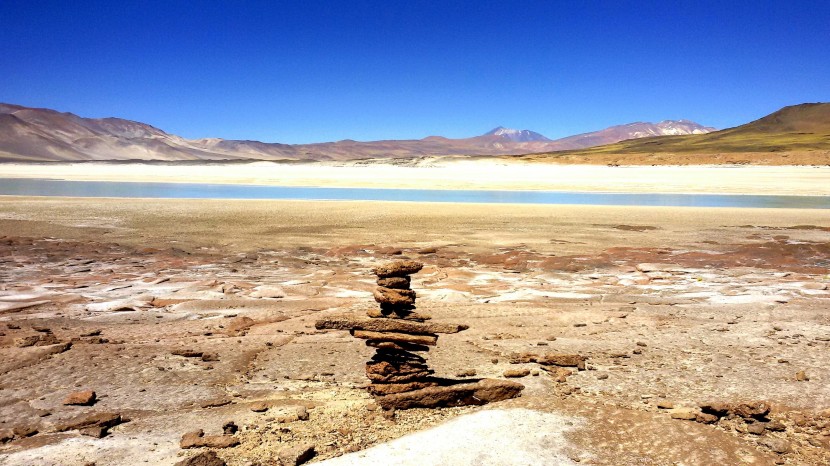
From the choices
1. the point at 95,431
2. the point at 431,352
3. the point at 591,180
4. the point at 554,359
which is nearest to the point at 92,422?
the point at 95,431

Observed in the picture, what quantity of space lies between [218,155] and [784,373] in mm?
203657

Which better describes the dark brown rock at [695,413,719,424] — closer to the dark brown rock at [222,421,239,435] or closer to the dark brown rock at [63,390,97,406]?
the dark brown rock at [222,421,239,435]

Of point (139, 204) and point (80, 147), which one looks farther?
point (80, 147)

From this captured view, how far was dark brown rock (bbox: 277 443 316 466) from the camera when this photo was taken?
4.09 metres

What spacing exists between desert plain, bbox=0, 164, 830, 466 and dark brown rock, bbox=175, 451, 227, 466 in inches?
6.0

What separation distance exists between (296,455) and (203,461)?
1.85ft

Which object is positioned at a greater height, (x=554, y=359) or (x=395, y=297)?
(x=395, y=297)

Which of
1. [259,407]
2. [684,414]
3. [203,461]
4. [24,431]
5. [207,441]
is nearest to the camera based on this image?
[203,461]

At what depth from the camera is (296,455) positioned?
414 centimetres

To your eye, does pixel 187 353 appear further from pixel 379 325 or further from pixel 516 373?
pixel 516 373

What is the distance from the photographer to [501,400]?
16.6 ft

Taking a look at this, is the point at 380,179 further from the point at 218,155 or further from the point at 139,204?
the point at 218,155

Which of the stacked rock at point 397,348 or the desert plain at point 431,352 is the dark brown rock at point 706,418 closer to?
the desert plain at point 431,352

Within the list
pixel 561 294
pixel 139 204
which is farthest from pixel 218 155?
pixel 561 294
